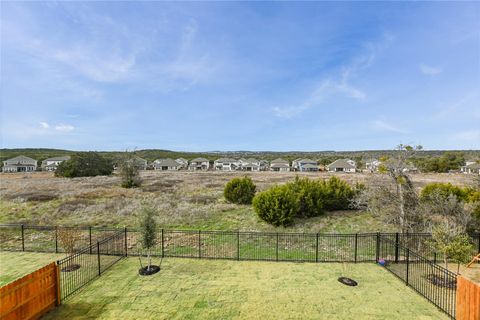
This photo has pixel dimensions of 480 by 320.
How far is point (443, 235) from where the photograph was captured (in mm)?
9578

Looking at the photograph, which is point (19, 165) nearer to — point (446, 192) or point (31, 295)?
point (31, 295)

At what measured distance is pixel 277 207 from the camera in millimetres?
17156

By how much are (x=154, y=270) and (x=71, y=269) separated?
133 inches

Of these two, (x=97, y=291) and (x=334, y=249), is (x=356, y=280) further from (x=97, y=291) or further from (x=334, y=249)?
(x=97, y=291)

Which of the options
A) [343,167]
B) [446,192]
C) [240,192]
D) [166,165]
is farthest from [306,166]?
[446,192]

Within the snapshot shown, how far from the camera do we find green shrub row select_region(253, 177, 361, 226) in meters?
17.3

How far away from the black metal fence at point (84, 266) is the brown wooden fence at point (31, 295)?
451 mm

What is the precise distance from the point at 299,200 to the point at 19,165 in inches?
3799

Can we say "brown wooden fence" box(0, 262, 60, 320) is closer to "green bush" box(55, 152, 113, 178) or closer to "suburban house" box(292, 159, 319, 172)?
"green bush" box(55, 152, 113, 178)

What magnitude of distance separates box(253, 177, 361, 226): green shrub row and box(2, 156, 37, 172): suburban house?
93315 mm

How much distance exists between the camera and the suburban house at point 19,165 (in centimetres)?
7775

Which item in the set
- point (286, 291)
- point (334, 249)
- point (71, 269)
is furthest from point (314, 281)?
point (71, 269)

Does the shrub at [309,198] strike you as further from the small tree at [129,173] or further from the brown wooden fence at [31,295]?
the small tree at [129,173]

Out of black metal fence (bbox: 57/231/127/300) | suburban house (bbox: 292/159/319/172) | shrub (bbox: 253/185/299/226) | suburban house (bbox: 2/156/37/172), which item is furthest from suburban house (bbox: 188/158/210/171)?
black metal fence (bbox: 57/231/127/300)
